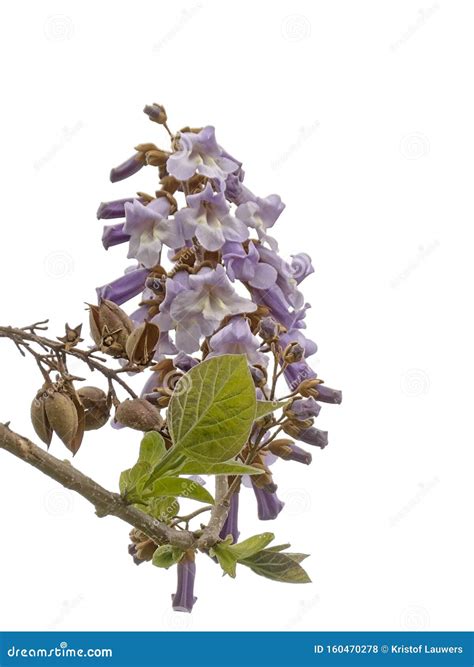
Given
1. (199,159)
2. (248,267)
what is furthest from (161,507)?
(199,159)

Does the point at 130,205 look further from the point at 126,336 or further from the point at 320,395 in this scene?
the point at 320,395

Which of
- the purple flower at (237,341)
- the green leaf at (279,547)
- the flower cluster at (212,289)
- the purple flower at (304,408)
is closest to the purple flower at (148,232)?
the flower cluster at (212,289)

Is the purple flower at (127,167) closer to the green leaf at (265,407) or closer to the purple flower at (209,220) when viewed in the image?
the purple flower at (209,220)

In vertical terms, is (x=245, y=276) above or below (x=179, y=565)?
above

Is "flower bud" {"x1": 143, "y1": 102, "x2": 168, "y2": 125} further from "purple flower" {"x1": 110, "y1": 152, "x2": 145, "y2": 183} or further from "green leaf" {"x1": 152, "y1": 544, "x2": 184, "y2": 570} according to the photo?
"green leaf" {"x1": 152, "y1": 544, "x2": 184, "y2": 570}

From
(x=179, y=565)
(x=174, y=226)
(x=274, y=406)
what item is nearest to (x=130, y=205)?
(x=174, y=226)

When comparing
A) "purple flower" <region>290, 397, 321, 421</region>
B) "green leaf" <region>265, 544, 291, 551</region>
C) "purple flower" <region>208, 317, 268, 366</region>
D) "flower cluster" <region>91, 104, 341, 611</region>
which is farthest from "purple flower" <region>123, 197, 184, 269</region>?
"green leaf" <region>265, 544, 291, 551</region>
